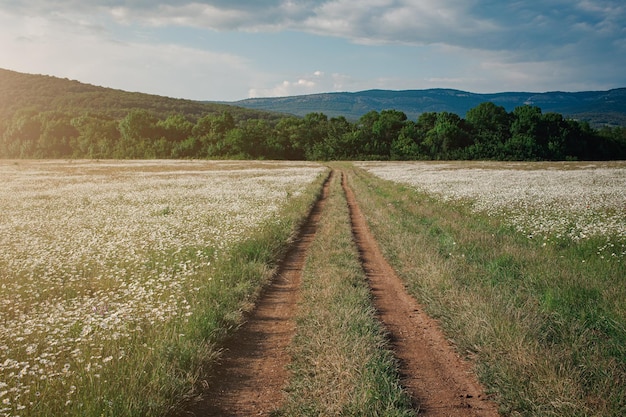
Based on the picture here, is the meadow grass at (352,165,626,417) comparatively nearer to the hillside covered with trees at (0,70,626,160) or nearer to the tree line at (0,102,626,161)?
the tree line at (0,102,626,161)

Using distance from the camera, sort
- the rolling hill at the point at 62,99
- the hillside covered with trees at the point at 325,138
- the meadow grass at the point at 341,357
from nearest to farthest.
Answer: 1. the meadow grass at the point at 341,357
2. the hillside covered with trees at the point at 325,138
3. the rolling hill at the point at 62,99

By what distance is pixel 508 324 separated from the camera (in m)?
6.05

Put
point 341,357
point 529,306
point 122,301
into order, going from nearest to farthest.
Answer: point 341,357 < point 529,306 < point 122,301

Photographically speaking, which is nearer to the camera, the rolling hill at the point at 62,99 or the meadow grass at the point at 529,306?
the meadow grass at the point at 529,306

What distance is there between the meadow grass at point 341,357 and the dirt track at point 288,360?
0.22m

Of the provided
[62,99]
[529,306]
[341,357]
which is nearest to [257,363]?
[341,357]

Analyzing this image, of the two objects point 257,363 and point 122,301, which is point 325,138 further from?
point 257,363

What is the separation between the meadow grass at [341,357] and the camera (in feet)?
14.8

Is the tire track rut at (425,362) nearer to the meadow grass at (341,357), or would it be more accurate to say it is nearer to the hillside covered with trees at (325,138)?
the meadow grass at (341,357)

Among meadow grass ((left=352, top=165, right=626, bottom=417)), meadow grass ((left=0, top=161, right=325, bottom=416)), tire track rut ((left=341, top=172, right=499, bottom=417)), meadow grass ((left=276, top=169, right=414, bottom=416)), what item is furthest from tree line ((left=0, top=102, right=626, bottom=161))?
tire track rut ((left=341, top=172, right=499, bottom=417))

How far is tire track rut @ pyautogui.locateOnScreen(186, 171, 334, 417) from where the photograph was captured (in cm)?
478

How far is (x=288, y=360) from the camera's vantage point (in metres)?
5.79

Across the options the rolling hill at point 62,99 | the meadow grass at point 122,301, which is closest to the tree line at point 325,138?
the rolling hill at point 62,99

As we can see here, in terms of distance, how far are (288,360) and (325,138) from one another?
112286mm
